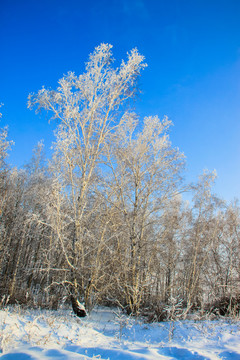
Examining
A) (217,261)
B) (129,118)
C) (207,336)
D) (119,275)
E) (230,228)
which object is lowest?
(207,336)

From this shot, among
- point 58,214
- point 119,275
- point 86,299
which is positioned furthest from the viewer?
point 119,275

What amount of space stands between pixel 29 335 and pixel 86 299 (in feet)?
12.7

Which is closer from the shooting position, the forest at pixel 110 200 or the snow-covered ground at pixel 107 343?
the snow-covered ground at pixel 107 343

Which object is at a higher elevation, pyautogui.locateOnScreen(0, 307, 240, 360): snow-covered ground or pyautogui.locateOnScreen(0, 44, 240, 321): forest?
pyautogui.locateOnScreen(0, 44, 240, 321): forest

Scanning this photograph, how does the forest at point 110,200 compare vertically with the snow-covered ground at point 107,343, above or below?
above

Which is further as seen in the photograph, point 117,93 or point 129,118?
point 129,118

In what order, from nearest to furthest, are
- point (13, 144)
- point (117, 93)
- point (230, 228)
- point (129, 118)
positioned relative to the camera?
1. point (117, 93)
2. point (129, 118)
3. point (13, 144)
4. point (230, 228)

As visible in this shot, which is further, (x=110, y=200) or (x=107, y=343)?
(x=110, y=200)

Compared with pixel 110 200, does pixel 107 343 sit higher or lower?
Answer: lower

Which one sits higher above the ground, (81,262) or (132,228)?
(132,228)

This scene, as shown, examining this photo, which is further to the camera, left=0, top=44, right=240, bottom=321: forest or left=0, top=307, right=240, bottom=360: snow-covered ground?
left=0, top=44, right=240, bottom=321: forest

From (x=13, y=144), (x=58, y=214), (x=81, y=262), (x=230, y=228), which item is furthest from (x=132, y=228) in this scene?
(x=230, y=228)

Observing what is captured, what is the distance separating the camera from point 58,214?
7195 millimetres

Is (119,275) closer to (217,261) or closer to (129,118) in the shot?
(129,118)
